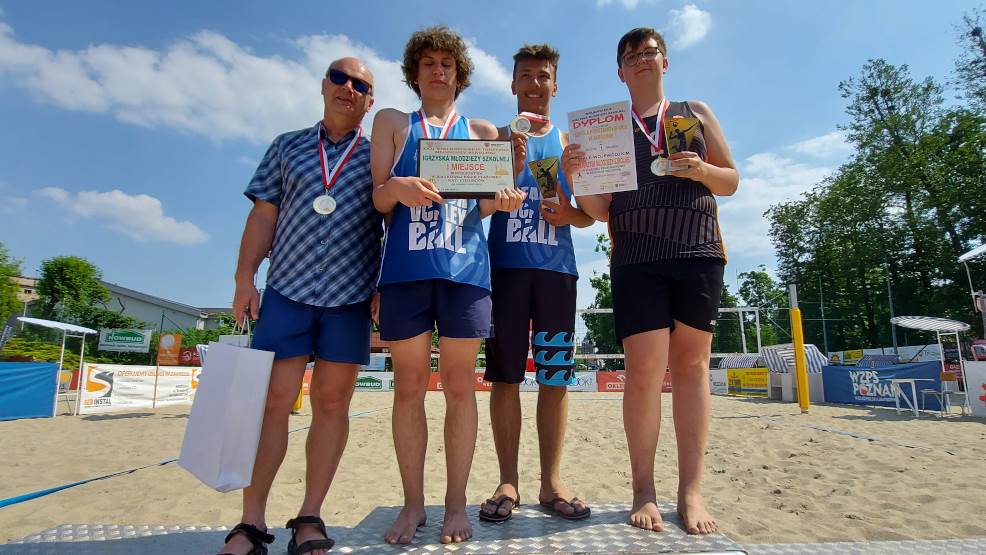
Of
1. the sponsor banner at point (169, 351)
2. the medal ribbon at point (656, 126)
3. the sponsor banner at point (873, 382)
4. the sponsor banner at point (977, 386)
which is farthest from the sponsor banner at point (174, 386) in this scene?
the sponsor banner at point (169, 351)

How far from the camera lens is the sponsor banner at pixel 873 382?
12105 mm

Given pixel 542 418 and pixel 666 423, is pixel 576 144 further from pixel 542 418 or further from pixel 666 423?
pixel 666 423

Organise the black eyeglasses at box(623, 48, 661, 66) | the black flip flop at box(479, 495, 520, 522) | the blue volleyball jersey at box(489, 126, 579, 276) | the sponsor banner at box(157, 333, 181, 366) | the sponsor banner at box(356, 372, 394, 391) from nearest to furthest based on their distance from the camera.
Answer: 1. the black flip flop at box(479, 495, 520, 522)
2. the blue volleyball jersey at box(489, 126, 579, 276)
3. the black eyeglasses at box(623, 48, 661, 66)
4. the sponsor banner at box(356, 372, 394, 391)
5. the sponsor banner at box(157, 333, 181, 366)

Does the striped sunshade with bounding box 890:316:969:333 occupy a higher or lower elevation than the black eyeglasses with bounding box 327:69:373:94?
lower

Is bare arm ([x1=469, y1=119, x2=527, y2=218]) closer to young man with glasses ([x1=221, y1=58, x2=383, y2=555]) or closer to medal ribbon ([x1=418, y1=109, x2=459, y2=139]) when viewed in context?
medal ribbon ([x1=418, y1=109, x2=459, y2=139])

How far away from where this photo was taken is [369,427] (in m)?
8.67

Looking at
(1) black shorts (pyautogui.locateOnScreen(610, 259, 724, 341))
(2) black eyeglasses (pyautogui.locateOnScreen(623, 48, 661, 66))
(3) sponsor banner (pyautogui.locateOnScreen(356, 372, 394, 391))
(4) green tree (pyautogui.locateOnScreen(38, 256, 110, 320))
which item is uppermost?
(4) green tree (pyautogui.locateOnScreen(38, 256, 110, 320))

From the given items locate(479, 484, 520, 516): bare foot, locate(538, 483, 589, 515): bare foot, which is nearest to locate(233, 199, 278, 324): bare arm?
locate(479, 484, 520, 516): bare foot

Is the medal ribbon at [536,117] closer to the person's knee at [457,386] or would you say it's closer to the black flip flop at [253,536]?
the person's knee at [457,386]

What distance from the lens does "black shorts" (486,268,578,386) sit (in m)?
2.56

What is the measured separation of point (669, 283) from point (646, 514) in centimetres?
103

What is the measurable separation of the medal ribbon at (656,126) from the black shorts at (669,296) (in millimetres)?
593

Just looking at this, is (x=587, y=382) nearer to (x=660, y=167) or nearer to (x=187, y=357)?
(x=660, y=167)

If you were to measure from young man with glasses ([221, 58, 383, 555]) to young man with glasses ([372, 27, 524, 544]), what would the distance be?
169mm
